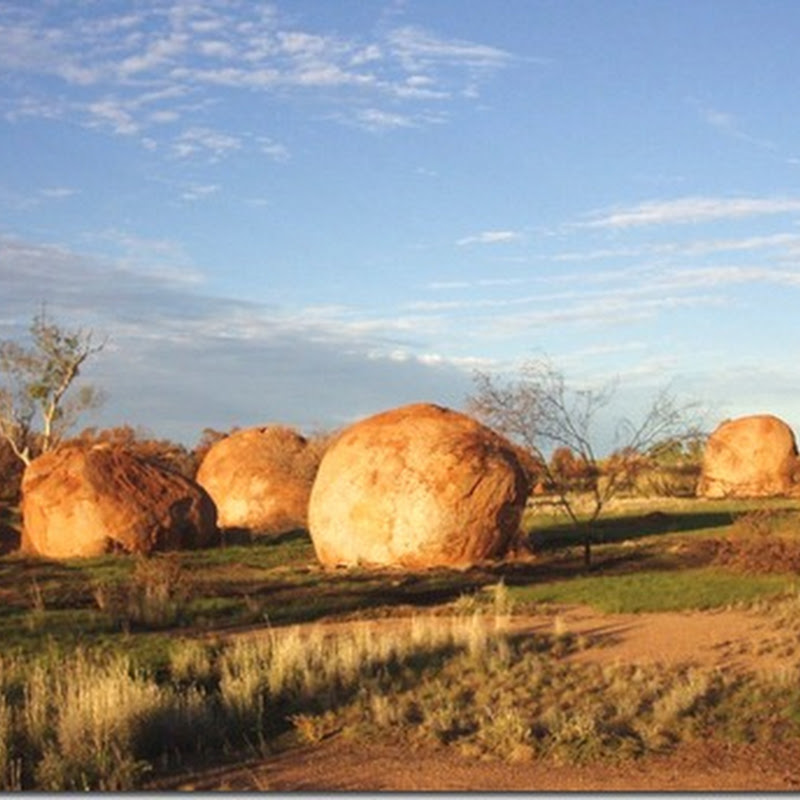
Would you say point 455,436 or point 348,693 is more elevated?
point 455,436

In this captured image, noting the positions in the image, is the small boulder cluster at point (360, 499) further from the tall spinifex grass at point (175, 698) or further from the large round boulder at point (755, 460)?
the large round boulder at point (755, 460)

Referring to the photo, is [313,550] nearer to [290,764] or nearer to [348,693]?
[348,693]

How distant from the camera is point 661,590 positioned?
18.9 metres

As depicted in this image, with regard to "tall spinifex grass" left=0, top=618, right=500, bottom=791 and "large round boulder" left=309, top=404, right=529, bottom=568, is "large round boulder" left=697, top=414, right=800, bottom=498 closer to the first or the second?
"large round boulder" left=309, top=404, right=529, bottom=568

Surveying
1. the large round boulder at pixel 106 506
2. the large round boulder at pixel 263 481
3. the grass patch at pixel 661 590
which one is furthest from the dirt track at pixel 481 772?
the large round boulder at pixel 263 481

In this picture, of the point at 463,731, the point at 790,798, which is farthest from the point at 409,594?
the point at 790,798

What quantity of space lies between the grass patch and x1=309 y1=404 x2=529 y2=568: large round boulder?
2677 millimetres

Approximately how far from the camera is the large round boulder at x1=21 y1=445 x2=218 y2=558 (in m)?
25.5

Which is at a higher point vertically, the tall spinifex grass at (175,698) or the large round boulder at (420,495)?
the large round boulder at (420,495)

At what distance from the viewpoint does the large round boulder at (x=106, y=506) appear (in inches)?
1003

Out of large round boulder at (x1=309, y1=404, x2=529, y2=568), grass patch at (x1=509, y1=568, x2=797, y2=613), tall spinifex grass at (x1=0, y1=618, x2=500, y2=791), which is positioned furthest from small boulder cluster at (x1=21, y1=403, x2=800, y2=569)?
tall spinifex grass at (x1=0, y1=618, x2=500, y2=791)

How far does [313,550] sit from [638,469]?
6480 mm

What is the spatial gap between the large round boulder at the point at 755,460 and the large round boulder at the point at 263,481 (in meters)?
15.2

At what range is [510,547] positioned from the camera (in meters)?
24.2
